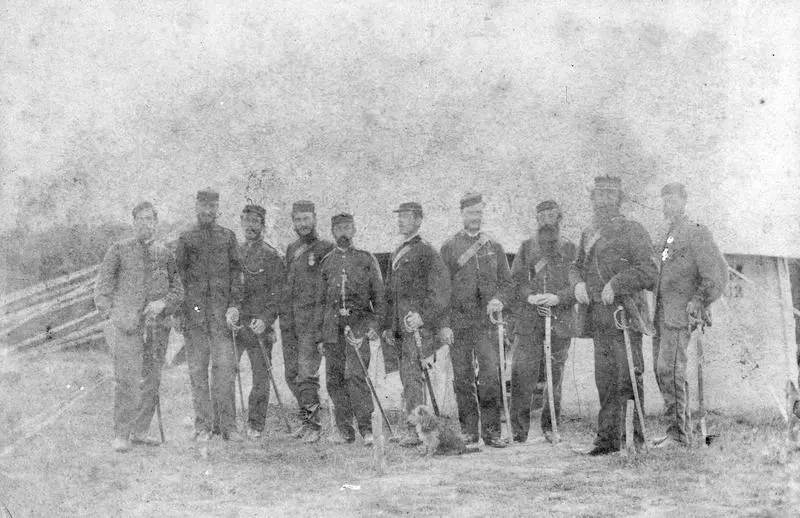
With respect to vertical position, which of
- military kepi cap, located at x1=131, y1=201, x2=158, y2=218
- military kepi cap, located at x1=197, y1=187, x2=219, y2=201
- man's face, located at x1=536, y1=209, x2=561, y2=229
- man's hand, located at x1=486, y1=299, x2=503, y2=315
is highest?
military kepi cap, located at x1=197, y1=187, x2=219, y2=201

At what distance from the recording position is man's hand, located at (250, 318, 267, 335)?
611 centimetres

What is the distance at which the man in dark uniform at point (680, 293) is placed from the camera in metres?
5.66

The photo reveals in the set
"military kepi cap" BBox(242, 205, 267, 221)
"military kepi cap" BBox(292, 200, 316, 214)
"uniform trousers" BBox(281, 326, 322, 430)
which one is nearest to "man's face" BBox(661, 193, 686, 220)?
"military kepi cap" BBox(292, 200, 316, 214)

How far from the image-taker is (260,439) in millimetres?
6051

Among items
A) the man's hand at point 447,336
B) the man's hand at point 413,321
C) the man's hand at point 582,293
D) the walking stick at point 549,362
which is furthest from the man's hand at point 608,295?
the man's hand at point 413,321

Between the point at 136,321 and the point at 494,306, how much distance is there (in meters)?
2.36

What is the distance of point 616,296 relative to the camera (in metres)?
5.71

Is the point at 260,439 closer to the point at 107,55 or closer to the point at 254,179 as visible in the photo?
the point at 254,179

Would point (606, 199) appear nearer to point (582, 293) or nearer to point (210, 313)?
point (582, 293)

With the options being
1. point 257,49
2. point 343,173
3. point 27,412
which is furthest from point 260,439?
point 257,49

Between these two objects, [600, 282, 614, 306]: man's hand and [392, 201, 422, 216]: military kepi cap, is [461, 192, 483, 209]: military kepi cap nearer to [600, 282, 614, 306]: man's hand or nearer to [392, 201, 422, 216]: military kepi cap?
[392, 201, 422, 216]: military kepi cap

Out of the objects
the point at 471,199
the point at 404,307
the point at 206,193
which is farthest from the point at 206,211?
the point at 471,199

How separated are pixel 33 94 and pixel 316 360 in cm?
262

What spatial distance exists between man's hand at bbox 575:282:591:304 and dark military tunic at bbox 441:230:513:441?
456 millimetres
